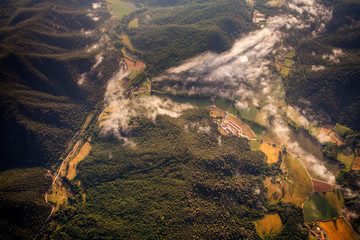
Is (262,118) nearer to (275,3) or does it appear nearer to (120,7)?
(275,3)

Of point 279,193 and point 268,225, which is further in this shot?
point 279,193

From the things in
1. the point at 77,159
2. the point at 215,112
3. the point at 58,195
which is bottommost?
the point at 58,195

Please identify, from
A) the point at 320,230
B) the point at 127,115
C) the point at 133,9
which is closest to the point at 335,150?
the point at 320,230

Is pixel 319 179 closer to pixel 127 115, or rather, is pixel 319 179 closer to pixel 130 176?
pixel 130 176

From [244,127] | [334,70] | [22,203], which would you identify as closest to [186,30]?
[244,127]

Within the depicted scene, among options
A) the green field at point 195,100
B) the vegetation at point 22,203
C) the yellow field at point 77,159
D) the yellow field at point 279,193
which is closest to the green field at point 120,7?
the green field at point 195,100

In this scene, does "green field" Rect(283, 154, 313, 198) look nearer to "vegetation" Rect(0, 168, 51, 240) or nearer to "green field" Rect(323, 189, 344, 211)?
"green field" Rect(323, 189, 344, 211)

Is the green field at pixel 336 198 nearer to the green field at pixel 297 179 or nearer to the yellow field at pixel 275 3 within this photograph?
the green field at pixel 297 179

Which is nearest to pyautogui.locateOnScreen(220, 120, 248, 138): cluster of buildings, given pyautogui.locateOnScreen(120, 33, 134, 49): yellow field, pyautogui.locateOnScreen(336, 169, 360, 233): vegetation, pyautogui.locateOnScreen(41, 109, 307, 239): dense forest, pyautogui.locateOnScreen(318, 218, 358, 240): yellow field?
pyautogui.locateOnScreen(41, 109, 307, 239): dense forest
